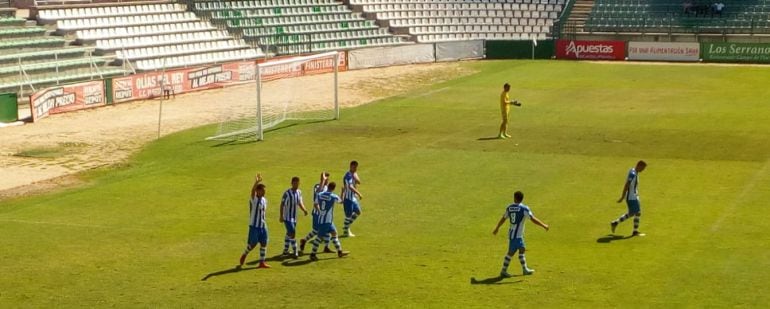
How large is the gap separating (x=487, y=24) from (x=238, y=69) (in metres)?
23.7

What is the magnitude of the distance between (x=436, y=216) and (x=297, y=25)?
42184 millimetres

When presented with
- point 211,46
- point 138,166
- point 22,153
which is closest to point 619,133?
point 138,166

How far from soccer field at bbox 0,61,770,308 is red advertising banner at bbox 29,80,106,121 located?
7.03 metres

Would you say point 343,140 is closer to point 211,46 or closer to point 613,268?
point 613,268

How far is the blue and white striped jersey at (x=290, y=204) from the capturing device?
2128 cm

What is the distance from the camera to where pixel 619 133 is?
37.1 m

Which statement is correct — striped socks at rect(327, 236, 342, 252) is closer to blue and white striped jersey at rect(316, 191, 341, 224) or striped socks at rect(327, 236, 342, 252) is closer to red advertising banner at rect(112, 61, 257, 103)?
blue and white striped jersey at rect(316, 191, 341, 224)

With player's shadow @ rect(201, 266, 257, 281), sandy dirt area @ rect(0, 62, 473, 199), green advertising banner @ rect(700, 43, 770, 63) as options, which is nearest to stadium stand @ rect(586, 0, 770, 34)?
green advertising banner @ rect(700, 43, 770, 63)

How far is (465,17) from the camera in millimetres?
71938

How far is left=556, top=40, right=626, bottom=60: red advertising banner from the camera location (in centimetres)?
6259

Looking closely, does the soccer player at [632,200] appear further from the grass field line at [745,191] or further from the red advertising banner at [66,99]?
the red advertising banner at [66,99]

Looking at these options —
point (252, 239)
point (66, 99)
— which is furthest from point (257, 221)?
point (66, 99)

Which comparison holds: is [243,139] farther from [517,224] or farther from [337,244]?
[517,224]

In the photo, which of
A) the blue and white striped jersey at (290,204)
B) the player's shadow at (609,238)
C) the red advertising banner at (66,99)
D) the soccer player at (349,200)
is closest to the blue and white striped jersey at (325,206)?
the blue and white striped jersey at (290,204)
